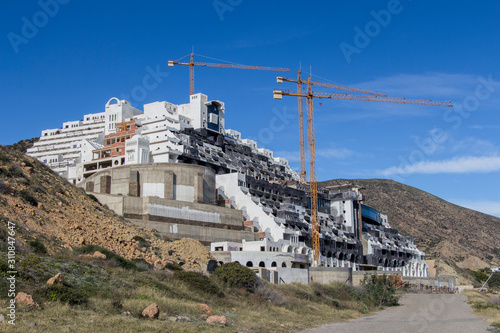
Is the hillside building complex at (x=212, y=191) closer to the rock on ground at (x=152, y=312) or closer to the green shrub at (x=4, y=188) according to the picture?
the green shrub at (x=4, y=188)

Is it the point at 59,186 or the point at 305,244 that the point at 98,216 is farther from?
the point at 305,244

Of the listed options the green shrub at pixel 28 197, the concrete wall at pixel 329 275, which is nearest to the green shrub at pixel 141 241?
the green shrub at pixel 28 197

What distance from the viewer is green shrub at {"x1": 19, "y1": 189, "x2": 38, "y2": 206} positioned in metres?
48.2

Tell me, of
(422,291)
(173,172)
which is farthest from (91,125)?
(422,291)

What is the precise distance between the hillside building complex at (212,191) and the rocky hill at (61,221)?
1443 cm

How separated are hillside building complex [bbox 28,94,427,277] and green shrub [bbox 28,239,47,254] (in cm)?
3496

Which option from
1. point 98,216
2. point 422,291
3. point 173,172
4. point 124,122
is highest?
point 124,122

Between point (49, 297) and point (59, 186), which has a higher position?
point (59, 186)

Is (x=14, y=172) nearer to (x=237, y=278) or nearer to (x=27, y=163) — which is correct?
(x=27, y=163)

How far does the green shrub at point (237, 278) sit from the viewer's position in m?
46.7

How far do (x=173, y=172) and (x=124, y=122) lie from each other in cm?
3825

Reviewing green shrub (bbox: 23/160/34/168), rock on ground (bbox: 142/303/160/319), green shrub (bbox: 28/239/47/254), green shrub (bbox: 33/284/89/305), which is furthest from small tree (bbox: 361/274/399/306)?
green shrub (bbox: 23/160/34/168)

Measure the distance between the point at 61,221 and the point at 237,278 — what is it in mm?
17756

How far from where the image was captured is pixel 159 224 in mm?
79500
